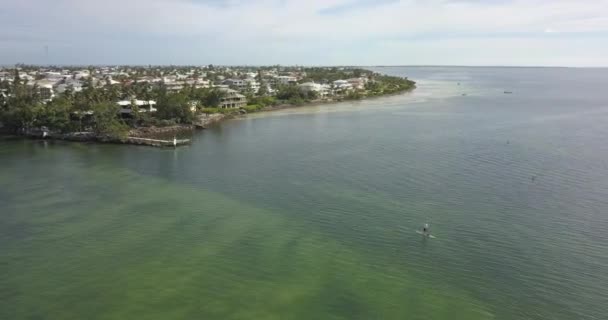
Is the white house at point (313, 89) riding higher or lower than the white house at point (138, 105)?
higher

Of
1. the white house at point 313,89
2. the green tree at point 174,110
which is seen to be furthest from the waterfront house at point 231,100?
the white house at point 313,89

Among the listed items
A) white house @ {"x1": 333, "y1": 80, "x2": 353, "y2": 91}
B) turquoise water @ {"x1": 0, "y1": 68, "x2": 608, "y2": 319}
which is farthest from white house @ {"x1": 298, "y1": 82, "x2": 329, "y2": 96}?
turquoise water @ {"x1": 0, "y1": 68, "x2": 608, "y2": 319}

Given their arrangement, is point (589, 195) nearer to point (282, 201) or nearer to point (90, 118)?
point (282, 201)

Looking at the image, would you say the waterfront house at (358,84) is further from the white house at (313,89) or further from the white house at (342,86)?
the white house at (313,89)

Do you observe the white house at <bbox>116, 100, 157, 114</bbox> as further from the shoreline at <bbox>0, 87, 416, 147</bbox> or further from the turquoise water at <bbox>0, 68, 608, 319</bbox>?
the turquoise water at <bbox>0, 68, 608, 319</bbox>

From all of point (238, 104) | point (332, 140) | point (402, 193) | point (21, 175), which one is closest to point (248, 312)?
point (402, 193)

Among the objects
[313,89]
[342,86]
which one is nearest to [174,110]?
[313,89]

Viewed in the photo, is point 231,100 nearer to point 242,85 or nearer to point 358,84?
point 242,85
